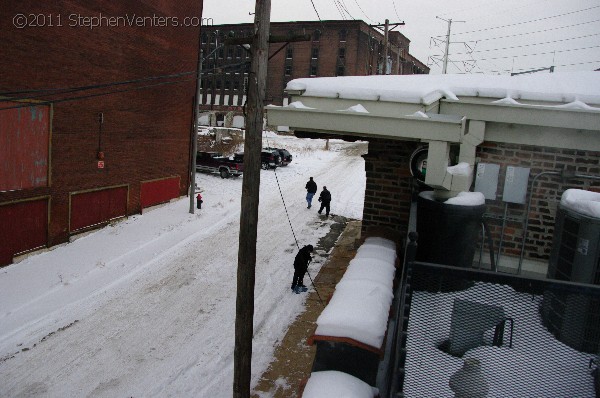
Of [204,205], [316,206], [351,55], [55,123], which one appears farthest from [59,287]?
[351,55]

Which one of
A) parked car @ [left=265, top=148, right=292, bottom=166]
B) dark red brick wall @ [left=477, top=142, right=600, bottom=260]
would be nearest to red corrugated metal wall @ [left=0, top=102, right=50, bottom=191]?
dark red brick wall @ [left=477, top=142, right=600, bottom=260]

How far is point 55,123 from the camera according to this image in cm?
1644

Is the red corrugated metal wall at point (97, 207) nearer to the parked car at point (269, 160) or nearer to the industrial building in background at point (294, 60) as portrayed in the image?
the parked car at point (269, 160)

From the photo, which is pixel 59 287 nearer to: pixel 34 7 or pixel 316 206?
pixel 34 7

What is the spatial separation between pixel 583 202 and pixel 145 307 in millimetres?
10605

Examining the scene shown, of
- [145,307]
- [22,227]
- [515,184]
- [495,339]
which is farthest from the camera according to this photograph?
[22,227]

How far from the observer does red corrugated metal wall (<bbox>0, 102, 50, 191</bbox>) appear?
14.6 meters

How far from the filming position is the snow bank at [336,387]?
3551 millimetres

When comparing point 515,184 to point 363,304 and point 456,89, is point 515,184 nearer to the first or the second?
point 456,89

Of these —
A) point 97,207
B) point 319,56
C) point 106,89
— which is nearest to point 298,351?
point 97,207

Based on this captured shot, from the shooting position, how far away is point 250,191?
21.5ft

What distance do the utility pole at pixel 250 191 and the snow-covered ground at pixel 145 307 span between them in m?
→ 1.77

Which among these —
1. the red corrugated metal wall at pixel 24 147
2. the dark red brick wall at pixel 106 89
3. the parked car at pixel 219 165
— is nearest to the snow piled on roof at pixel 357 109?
the dark red brick wall at pixel 106 89

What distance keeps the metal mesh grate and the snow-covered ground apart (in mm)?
5255
